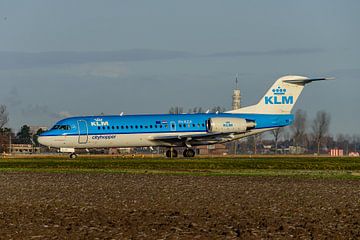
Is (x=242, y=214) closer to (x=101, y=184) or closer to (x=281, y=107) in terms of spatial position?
(x=101, y=184)

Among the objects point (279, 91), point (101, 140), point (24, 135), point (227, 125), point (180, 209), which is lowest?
point (180, 209)

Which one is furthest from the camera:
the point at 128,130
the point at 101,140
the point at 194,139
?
the point at 194,139

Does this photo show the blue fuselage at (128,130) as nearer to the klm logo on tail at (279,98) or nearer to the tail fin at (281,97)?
the tail fin at (281,97)

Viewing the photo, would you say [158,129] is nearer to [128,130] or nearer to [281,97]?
[128,130]

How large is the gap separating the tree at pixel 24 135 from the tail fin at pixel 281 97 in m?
119

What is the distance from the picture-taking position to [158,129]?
67.1 meters

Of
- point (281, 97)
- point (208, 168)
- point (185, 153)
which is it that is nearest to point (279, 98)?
point (281, 97)

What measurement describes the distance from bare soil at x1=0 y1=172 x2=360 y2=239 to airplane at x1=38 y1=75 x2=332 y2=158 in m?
33.9

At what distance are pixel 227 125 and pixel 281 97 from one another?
7165mm

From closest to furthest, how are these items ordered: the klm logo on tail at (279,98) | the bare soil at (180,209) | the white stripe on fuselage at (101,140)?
the bare soil at (180,209) → the white stripe on fuselage at (101,140) → the klm logo on tail at (279,98)

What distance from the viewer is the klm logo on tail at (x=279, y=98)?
7081 cm

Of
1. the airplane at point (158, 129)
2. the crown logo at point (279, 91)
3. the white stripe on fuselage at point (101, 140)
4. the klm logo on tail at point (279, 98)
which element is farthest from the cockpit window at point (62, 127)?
the crown logo at point (279, 91)

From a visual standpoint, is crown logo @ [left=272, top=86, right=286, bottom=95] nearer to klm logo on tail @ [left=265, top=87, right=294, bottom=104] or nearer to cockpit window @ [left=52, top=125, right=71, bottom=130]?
klm logo on tail @ [left=265, top=87, right=294, bottom=104]

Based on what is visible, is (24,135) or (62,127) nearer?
(62,127)
